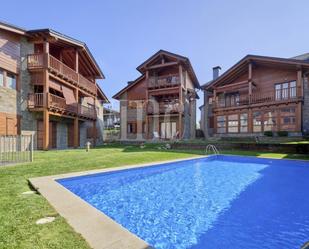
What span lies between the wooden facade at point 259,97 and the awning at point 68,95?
16.0 metres

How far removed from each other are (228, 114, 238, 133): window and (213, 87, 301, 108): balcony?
4.27 ft

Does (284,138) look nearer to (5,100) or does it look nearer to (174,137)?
(174,137)

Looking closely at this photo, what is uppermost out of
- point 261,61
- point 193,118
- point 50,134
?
point 261,61

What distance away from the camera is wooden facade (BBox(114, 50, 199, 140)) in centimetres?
2405

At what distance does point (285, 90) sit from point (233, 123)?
6075 millimetres

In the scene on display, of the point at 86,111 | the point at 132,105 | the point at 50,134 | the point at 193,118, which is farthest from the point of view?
the point at 132,105

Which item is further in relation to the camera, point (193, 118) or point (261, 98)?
point (193, 118)

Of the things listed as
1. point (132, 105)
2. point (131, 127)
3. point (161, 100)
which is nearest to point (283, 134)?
point (161, 100)

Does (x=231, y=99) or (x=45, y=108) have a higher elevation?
(x=231, y=99)

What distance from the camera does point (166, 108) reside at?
79.7 ft

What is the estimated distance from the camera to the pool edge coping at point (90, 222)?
2764 millimetres

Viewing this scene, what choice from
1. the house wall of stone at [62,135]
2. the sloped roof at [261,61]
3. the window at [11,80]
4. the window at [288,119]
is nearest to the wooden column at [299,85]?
the sloped roof at [261,61]

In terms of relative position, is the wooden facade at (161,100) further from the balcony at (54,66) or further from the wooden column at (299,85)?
the wooden column at (299,85)

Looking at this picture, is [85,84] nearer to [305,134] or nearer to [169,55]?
[169,55]
